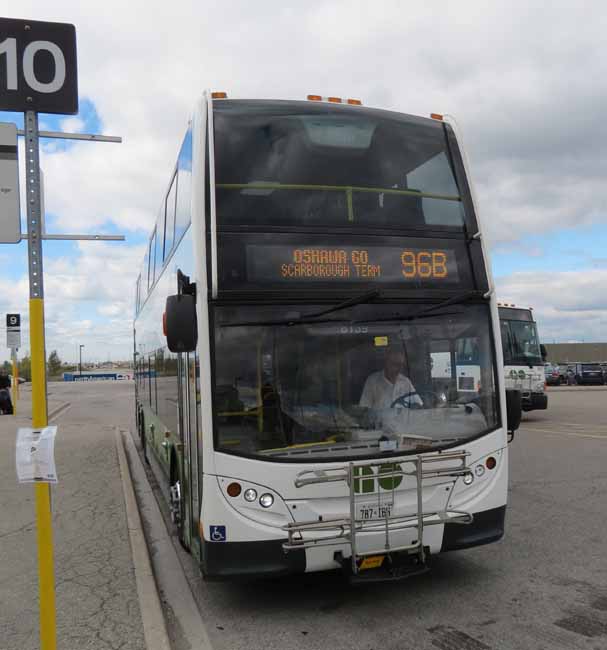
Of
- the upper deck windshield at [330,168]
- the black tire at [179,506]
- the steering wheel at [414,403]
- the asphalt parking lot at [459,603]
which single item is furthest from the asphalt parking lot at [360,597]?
the upper deck windshield at [330,168]

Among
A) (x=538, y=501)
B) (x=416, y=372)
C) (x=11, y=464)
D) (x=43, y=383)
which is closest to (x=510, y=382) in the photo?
(x=538, y=501)

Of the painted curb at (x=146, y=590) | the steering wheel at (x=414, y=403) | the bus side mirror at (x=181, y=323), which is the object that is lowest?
the painted curb at (x=146, y=590)

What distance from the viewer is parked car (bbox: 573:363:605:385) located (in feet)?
148

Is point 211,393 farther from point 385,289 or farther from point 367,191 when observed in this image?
point 367,191

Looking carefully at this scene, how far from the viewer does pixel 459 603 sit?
536cm

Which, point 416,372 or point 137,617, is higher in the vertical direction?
point 416,372

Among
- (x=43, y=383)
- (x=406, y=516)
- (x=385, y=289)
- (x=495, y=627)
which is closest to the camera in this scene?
(x=43, y=383)

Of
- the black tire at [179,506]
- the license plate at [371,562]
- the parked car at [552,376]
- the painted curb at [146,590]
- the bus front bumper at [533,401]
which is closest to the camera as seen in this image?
the painted curb at [146,590]

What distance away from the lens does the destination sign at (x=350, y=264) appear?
5281mm

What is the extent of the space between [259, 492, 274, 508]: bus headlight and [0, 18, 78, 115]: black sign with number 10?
285cm

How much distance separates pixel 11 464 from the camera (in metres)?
13.0

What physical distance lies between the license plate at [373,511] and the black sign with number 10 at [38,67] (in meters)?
3.33

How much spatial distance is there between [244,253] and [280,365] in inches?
35.5

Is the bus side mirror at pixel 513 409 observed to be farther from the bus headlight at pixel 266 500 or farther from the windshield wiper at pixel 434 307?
the bus headlight at pixel 266 500
